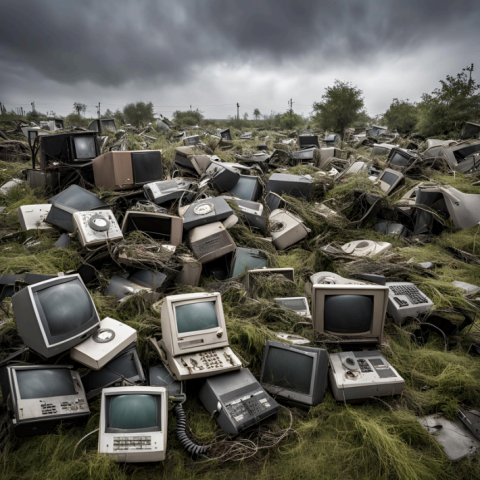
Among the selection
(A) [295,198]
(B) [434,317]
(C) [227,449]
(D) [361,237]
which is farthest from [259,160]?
(C) [227,449]

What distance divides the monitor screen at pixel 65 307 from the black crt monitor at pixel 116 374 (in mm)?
379

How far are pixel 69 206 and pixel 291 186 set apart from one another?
11.5 ft

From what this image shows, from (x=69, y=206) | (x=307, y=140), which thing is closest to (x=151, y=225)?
(x=69, y=206)

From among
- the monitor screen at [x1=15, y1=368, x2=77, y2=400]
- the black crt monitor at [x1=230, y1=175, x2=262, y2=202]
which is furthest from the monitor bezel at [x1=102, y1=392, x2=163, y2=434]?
the black crt monitor at [x1=230, y1=175, x2=262, y2=202]

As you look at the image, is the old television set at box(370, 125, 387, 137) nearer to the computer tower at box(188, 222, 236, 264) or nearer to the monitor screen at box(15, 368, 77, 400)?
the computer tower at box(188, 222, 236, 264)

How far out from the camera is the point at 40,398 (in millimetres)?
2037

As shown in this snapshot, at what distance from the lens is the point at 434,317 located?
311 cm

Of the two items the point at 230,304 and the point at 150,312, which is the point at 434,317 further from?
the point at 150,312

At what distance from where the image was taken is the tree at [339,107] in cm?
1727

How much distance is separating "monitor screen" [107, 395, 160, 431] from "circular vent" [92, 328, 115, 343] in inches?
19.8

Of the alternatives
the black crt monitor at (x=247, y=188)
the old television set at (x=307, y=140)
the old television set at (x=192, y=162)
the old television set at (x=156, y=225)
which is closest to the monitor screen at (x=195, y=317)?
the old television set at (x=156, y=225)

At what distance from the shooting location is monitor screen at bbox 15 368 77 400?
2021mm

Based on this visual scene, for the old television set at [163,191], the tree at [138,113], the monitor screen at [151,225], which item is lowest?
the monitor screen at [151,225]

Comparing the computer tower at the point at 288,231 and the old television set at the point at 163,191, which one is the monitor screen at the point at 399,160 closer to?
the computer tower at the point at 288,231
